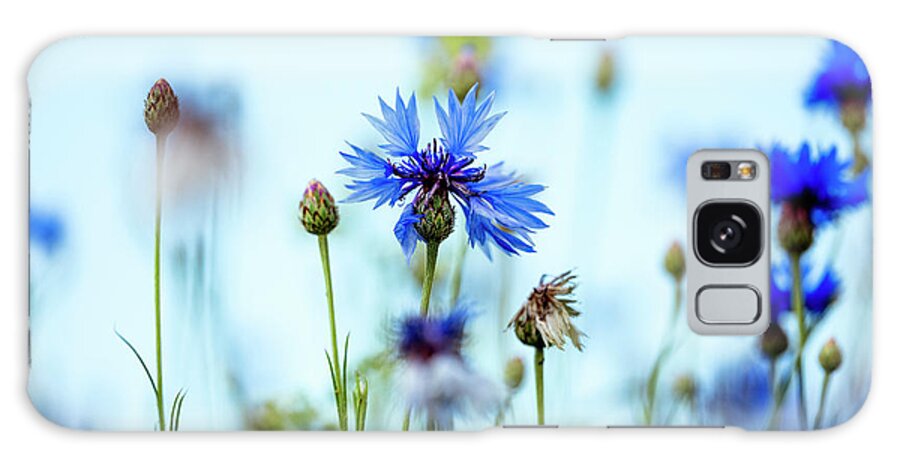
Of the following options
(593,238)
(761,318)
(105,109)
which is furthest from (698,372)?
(105,109)

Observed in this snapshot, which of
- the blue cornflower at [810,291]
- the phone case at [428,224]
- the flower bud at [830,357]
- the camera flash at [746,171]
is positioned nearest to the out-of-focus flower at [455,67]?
the phone case at [428,224]

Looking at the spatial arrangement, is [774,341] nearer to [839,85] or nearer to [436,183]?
[839,85]

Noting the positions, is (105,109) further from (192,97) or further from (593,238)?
(593,238)

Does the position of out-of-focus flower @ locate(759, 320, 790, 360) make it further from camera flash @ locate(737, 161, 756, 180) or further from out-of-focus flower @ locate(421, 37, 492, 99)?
out-of-focus flower @ locate(421, 37, 492, 99)

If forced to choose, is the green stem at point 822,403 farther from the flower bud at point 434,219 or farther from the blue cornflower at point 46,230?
the blue cornflower at point 46,230

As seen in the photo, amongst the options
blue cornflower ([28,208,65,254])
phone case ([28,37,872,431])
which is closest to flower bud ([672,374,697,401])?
phone case ([28,37,872,431])
